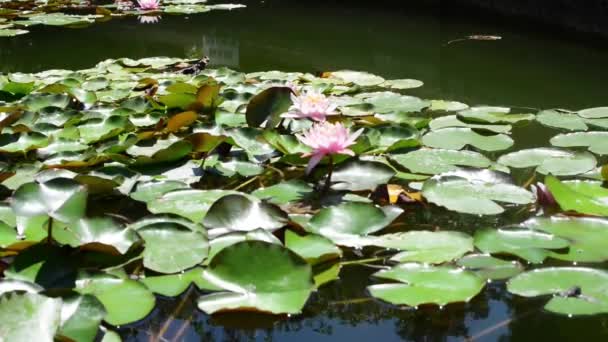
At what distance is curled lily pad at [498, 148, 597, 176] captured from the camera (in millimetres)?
1666

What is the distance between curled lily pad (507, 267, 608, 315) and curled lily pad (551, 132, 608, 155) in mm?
727

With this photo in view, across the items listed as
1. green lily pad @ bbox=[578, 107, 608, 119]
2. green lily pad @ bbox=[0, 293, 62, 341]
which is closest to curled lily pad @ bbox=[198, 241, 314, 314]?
green lily pad @ bbox=[0, 293, 62, 341]

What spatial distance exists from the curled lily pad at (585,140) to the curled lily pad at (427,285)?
813 mm

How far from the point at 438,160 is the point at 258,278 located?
743mm

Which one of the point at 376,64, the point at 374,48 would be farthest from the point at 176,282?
the point at 374,48

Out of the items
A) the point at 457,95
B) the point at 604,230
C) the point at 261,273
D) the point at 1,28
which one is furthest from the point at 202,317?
the point at 1,28

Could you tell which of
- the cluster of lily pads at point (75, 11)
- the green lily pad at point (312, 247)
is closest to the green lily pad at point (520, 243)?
the green lily pad at point (312, 247)

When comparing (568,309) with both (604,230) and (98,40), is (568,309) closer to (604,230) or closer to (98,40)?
(604,230)

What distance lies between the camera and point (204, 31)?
4.18m

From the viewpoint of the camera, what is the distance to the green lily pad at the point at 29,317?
0.95m

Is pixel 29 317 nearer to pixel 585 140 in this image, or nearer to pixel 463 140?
pixel 463 140

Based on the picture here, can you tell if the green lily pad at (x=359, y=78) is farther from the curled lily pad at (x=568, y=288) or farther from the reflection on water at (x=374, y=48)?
the curled lily pad at (x=568, y=288)

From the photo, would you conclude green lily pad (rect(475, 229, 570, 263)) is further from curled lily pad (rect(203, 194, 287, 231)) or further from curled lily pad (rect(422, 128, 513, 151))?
curled lily pad (rect(422, 128, 513, 151))

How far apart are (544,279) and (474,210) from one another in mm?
304
